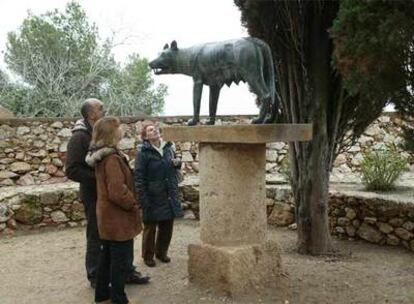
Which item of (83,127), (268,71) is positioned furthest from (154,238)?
(268,71)

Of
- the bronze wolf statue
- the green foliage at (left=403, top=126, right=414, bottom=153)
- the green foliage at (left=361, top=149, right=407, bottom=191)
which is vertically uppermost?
the bronze wolf statue

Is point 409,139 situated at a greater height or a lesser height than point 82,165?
greater

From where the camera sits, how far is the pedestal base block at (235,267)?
14.0 ft

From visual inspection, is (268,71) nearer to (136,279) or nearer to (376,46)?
(376,46)

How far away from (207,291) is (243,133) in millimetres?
1434

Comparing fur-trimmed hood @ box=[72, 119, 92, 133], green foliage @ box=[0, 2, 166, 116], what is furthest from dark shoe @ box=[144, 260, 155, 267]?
green foliage @ box=[0, 2, 166, 116]

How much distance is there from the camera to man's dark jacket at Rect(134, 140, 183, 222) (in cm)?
514

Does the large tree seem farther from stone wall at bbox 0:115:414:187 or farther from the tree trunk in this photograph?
stone wall at bbox 0:115:414:187

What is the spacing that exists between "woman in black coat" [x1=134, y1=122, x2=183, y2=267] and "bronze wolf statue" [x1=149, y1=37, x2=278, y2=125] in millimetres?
780

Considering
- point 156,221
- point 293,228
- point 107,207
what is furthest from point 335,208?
point 107,207

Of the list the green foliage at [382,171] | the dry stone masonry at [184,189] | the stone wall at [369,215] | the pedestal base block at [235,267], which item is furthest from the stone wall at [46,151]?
the pedestal base block at [235,267]

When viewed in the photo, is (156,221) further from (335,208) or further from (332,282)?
(335,208)

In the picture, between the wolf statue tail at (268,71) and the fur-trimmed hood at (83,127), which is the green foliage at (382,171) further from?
the fur-trimmed hood at (83,127)

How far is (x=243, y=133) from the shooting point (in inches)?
158
